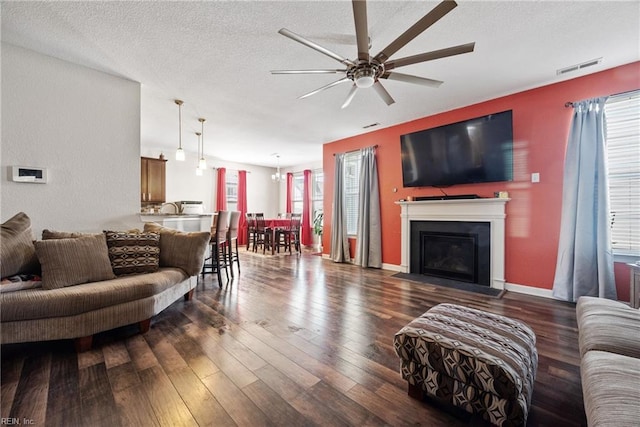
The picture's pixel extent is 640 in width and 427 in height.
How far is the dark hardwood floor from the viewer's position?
128cm

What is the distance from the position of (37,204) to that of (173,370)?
2427 mm

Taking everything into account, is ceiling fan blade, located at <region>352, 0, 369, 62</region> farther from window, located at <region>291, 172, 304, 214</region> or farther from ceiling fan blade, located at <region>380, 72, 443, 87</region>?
window, located at <region>291, 172, 304, 214</region>

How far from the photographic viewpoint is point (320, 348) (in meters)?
1.92

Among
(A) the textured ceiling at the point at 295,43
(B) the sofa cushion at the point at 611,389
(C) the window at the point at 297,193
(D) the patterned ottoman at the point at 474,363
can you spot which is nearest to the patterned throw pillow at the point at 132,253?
(A) the textured ceiling at the point at 295,43

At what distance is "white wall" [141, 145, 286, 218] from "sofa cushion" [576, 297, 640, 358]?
7579 millimetres

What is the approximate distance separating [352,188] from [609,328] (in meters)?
4.33

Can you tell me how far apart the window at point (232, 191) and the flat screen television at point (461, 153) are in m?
5.51

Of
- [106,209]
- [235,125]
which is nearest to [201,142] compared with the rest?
[235,125]

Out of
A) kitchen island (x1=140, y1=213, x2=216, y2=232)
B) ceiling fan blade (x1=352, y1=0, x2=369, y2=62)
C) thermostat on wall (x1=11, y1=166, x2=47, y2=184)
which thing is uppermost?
ceiling fan blade (x1=352, y1=0, x2=369, y2=62)

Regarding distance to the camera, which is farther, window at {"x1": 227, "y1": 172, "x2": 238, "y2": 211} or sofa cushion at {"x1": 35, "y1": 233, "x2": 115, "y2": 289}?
window at {"x1": 227, "y1": 172, "x2": 238, "y2": 211}

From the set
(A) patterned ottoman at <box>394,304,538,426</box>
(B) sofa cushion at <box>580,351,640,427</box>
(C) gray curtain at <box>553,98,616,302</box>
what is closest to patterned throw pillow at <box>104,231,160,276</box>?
(A) patterned ottoman at <box>394,304,538,426</box>

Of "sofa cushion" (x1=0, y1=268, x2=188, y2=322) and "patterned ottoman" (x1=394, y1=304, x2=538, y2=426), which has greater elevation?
"sofa cushion" (x1=0, y1=268, x2=188, y2=322)

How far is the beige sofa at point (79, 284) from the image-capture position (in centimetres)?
174

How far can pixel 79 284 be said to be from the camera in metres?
2.04
